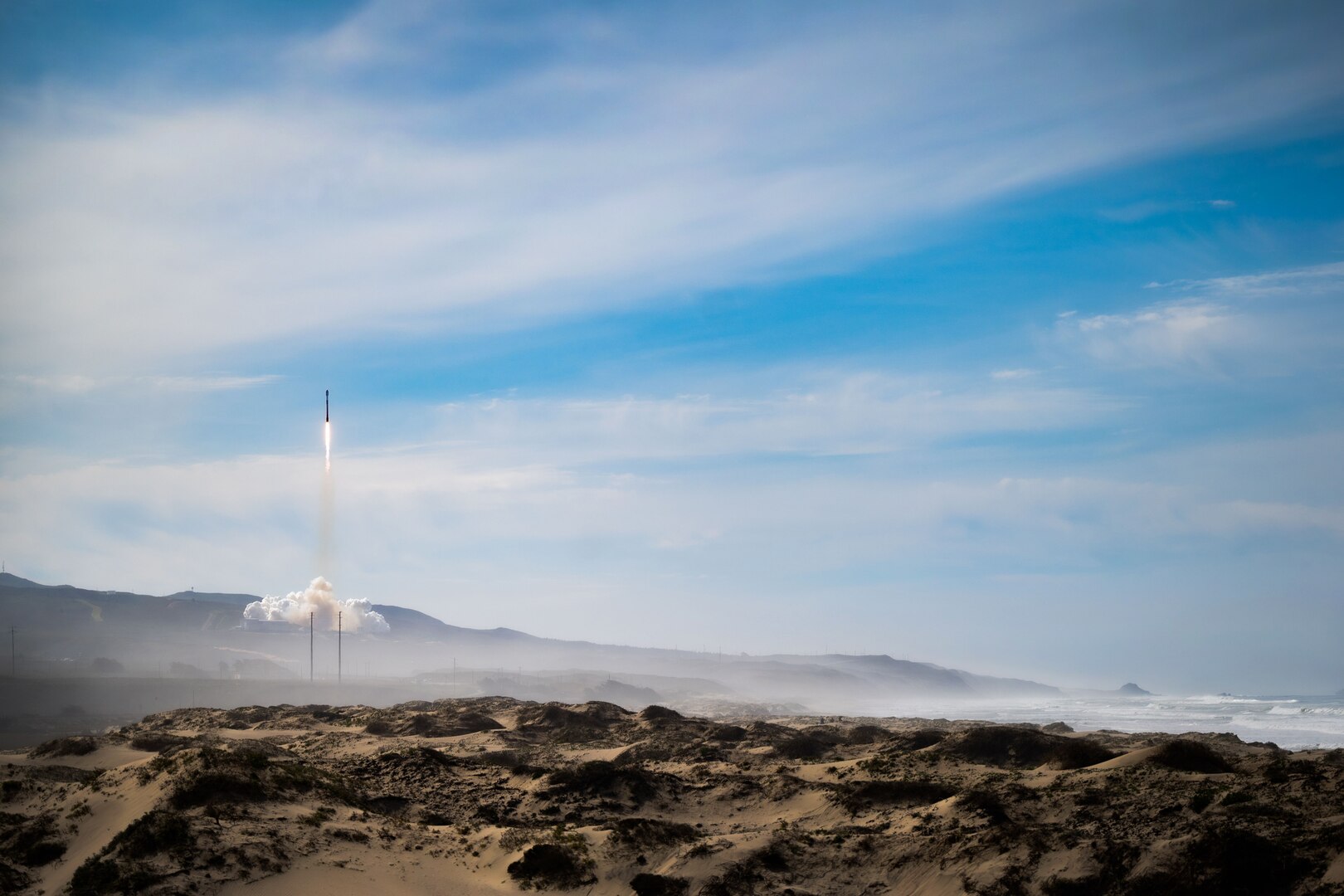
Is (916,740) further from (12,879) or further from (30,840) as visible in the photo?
(12,879)

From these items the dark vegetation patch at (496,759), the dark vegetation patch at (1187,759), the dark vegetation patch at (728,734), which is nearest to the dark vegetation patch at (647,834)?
the dark vegetation patch at (496,759)

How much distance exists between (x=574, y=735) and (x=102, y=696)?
128480mm

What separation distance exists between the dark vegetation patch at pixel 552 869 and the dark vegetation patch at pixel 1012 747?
22274 mm

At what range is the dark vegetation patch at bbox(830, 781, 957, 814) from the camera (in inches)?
1323

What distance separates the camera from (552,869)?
2717 cm

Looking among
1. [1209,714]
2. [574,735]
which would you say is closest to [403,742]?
[574,735]

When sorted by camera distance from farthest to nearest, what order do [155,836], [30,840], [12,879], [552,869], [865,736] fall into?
[865,736]
[30,840]
[552,869]
[12,879]
[155,836]

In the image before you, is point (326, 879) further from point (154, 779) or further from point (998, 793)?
point (998, 793)

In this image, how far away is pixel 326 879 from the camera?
25531 mm

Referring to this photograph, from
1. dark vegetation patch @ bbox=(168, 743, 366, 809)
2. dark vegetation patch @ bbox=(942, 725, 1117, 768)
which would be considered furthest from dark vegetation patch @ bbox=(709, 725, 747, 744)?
dark vegetation patch @ bbox=(168, 743, 366, 809)

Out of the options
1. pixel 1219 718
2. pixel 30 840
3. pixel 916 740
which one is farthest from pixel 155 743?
pixel 1219 718

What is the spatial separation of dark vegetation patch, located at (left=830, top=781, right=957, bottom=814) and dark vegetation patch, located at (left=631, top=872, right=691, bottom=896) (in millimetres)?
9072

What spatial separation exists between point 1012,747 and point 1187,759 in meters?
11.8

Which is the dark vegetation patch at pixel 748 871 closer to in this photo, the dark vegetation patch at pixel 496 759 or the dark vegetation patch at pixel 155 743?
the dark vegetation patch at pixel 496 759
